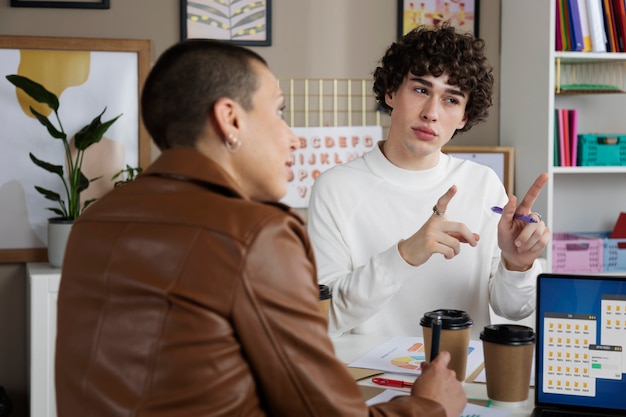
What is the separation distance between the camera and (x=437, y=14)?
354 centimetres

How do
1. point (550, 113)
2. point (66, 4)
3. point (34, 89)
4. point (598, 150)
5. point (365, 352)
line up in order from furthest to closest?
point (598, 150) → point (550, 113) → point (66, 4) → point (34, 89) → point (365, 352)

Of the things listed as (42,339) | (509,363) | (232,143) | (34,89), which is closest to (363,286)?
(509,363)

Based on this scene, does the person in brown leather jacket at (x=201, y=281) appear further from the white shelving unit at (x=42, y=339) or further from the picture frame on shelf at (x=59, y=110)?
the picture frame on shelf at (x=59, y=110)

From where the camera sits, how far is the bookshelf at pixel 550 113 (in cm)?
335

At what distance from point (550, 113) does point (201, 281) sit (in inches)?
105

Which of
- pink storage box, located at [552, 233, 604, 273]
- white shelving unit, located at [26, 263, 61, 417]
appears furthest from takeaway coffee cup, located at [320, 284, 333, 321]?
pink storage box, located at [552, 233, 604, 273]

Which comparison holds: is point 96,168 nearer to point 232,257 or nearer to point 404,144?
point 404,144

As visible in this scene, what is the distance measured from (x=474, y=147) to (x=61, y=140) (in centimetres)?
168

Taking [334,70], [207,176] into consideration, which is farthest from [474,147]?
[207,176]

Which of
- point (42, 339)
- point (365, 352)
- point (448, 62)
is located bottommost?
point (42, 339)

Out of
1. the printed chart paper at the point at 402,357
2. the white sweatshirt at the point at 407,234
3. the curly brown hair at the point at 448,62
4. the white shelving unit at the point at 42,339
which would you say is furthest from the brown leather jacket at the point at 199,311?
the white shelving unit at the point at 42,339

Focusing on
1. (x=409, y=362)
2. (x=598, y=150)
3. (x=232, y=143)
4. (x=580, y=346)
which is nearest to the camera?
(x=232, y=143)

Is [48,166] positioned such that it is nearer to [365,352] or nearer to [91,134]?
[91,134]

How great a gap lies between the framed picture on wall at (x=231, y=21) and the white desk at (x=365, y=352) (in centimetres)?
175
